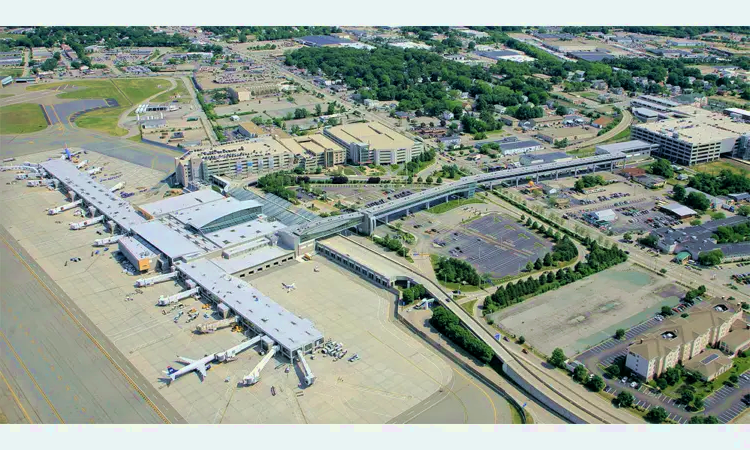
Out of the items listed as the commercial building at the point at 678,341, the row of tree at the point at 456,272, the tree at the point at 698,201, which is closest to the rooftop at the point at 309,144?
the row of tree at the point at 456,272

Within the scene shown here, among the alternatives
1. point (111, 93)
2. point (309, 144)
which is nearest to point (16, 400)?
point (309, 144)

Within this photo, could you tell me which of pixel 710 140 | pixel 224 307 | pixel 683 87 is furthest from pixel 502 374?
pixel 683 87

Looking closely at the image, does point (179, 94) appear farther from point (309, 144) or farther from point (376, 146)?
point (376, 146)

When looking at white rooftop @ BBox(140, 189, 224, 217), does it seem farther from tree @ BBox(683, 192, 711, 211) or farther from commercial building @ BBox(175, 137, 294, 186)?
tree @ BBox(683, 192, 711, 211)

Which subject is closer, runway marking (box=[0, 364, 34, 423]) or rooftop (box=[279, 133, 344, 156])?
runway marking (box=[0, 364, 34, 423])

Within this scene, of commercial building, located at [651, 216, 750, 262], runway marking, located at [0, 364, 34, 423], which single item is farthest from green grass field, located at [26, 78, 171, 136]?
commercial building, located at [651, 216, 750, 262]

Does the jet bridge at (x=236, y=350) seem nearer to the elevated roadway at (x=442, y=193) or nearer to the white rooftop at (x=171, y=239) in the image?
the white rooftop at (x=171, y=239)
